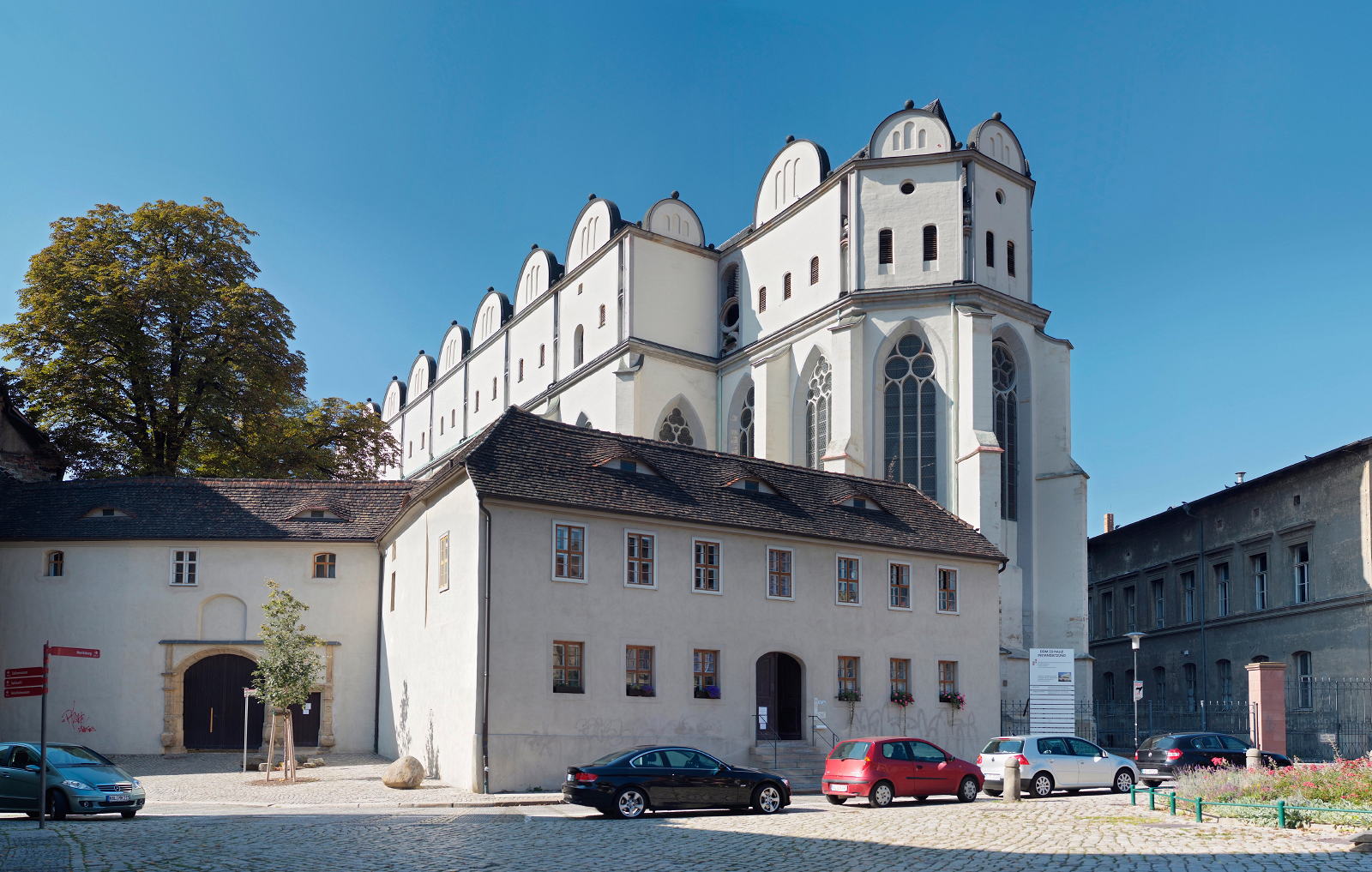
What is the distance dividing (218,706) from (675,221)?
30.9 meters

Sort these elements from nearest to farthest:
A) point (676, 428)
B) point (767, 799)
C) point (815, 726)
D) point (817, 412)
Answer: point (767, 799)
point (815, 726)
point (817, 412)
point (676, 428)

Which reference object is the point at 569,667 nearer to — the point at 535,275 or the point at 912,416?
the point at 912,416

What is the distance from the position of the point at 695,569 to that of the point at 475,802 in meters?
8.15

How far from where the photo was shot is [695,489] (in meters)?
30.6

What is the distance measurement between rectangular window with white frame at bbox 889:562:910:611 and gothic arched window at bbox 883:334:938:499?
39.0ft

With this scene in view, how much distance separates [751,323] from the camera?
53125 millimetres

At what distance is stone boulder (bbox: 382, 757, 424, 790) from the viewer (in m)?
25.6

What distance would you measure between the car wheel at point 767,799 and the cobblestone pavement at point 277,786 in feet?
14.1

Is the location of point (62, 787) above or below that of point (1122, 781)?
above

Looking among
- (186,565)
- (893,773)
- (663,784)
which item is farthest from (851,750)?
(186,565)

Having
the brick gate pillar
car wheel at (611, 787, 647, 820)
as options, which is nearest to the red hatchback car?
car wheel at (611, 787, 647, 820)

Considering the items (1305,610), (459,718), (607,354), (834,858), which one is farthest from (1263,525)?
(834,858)

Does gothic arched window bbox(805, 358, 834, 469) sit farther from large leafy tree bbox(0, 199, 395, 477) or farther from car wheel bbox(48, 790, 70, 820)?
car wheel bbox(48, 790, 70, 820)

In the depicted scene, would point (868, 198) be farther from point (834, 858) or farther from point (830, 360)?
point (834, 858)
